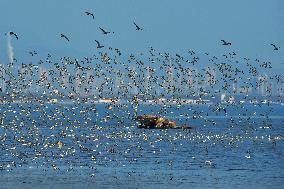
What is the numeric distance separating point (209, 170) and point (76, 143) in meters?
36.0

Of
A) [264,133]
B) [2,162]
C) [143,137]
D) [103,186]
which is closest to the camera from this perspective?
[103,186]

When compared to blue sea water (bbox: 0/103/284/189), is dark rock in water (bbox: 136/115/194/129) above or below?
above

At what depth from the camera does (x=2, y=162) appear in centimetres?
9094

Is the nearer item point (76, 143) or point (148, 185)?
point (148, 185)

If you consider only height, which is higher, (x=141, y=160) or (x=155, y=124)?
(x=155, y=124)

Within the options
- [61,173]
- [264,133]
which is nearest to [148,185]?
[61,173]

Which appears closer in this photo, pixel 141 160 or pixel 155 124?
pixel 141 160

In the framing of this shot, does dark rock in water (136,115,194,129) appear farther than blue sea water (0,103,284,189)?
Yes

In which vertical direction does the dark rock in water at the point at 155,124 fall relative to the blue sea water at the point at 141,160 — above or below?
above

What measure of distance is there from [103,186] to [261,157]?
3172 cm

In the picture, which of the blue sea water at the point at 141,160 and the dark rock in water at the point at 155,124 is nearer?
the blue sea water at the point at 141,160

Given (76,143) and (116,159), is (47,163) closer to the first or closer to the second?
(116,159)

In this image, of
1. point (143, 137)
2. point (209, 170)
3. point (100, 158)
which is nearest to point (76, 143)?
point (143, 137)

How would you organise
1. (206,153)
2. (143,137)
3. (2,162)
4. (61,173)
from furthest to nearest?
(143,137) → (206,153) → (2,162) → (61,173)
